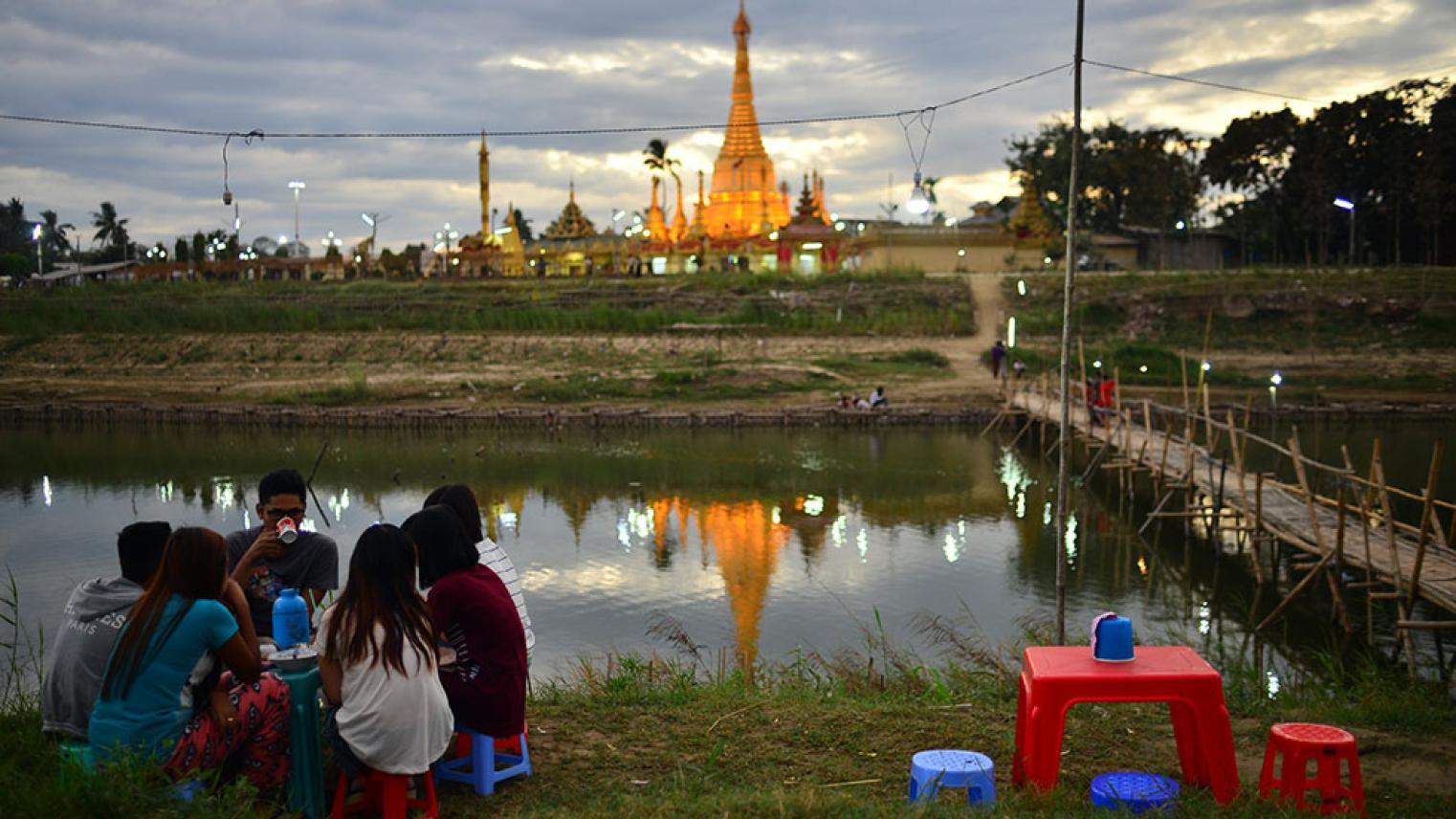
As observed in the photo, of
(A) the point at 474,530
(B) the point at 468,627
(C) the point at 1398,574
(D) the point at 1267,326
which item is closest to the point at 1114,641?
(B) the point at 468,627

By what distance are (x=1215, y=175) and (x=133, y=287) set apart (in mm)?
41445

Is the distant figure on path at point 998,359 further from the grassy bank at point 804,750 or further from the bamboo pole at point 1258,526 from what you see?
the grassy bank at point 804,750

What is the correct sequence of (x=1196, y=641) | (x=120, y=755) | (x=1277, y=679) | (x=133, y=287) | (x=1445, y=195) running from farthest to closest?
(x=133, y=287) → (x=1445, y=195) → (x=1196, y=641) → (x=1277, y=679) → (x=120, y=755)

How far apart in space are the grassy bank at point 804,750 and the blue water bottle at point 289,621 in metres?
0.91

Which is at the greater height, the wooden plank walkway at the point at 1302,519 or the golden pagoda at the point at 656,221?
the golden pagoda at the point at 656,221

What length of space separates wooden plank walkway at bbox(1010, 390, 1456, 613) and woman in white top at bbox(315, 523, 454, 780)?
772 cm

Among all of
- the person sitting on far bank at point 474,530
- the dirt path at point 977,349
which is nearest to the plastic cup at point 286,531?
the person sitting on far bank at point 474,530

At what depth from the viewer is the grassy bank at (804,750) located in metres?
4.87

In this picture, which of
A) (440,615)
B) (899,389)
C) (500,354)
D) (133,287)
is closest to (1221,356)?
(899,389)

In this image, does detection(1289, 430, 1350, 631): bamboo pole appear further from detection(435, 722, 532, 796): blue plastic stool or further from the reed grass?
detection(435, 722, 532, 796): blue plastic stool

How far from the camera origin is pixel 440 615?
5176mm

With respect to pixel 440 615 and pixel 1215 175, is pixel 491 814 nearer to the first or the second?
pixel 440 615

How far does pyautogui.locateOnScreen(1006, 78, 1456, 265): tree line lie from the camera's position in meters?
40.8

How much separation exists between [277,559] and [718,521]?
36.5 ft
